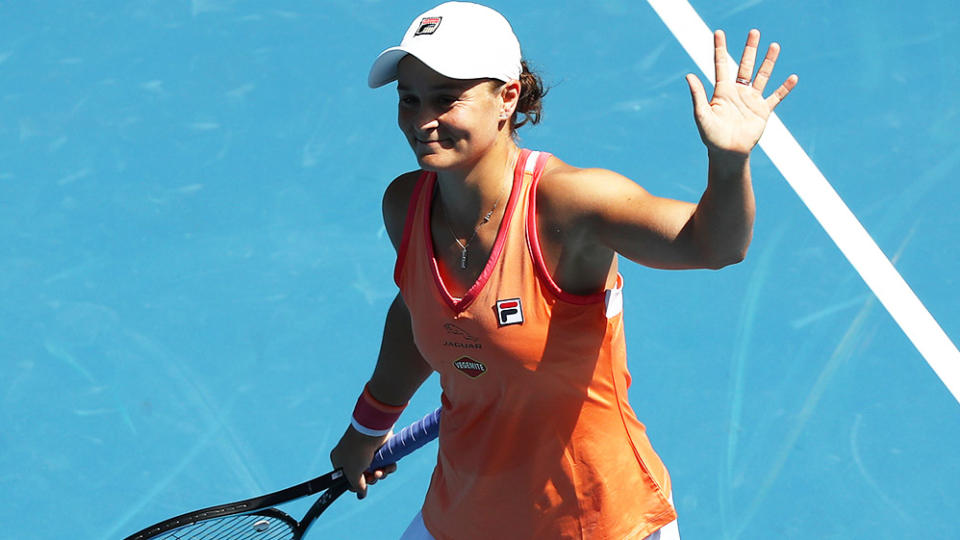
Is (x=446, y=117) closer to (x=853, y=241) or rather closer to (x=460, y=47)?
(x=460, y=47)

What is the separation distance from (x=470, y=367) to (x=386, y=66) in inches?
30.2

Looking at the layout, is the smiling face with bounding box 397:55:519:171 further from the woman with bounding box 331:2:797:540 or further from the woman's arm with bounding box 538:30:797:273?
the woman's arm with bounding box 538:30:797:273

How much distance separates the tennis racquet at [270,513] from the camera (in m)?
3.55

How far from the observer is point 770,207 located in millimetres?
5922

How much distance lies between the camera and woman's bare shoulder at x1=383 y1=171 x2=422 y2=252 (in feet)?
10.5

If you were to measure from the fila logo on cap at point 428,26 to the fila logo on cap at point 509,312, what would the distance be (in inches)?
25.7

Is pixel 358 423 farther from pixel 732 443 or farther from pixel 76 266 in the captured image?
pixel 76 266

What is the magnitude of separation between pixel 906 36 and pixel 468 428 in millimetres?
4559

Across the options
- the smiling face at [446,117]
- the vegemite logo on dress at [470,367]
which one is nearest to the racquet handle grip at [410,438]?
the vegemite logo on dress at [470,367]

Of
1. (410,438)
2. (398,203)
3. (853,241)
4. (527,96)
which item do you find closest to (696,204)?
(527,96)

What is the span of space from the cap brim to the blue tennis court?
8.53ft

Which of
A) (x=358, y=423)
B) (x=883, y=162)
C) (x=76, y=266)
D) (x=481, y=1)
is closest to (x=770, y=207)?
(x=883, y=162)

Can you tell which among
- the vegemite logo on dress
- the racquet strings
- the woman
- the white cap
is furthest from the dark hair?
the racquet strings

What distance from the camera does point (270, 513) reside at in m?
3.72
